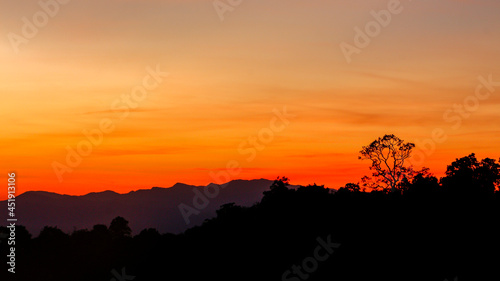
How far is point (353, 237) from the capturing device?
273 ft

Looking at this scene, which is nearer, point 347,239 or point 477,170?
point 347,239

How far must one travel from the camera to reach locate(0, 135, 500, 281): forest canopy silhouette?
74.8m

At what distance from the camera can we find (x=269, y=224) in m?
94.4

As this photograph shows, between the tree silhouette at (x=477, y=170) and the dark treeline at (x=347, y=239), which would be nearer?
the dark treeline at (x=347, y=239)

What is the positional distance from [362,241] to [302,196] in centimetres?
1941

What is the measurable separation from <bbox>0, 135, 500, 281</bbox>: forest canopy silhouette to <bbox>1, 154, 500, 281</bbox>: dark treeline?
14 cm

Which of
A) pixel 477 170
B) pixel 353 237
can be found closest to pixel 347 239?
pixel 353 237

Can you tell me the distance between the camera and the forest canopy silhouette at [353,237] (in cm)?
7475

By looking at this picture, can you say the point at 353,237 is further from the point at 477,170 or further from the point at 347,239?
the point at 477,170

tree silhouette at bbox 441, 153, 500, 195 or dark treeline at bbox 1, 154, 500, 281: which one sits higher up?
tree silhouette at bbox 441, 153, 500, 195

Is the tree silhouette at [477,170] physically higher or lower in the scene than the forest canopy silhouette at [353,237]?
higher

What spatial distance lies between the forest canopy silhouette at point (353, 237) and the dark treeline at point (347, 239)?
0.14m

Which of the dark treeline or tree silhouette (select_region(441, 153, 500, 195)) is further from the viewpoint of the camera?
tree silhouette (select_region(441, 153, 500, 195))

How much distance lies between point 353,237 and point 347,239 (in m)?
0.84
